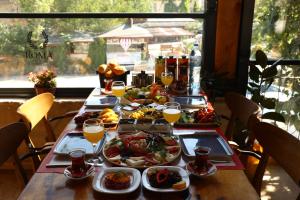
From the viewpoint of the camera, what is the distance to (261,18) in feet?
8.50

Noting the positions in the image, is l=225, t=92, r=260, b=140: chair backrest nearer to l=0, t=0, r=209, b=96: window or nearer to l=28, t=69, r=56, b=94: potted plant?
l=0, t=0, r=209, b=96: window

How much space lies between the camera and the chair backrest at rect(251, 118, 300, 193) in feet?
4.45

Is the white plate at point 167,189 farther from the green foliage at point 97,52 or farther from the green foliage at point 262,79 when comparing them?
the green foliage at point 97,52

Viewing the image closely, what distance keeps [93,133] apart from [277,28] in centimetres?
183

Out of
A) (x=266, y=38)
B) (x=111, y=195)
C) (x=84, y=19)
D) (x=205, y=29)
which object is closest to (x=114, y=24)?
(x=84, y=19)

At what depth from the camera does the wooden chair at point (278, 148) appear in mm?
1357

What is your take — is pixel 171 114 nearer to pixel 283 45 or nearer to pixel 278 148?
pixel 278 148

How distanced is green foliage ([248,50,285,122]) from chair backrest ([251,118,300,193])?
835 mm

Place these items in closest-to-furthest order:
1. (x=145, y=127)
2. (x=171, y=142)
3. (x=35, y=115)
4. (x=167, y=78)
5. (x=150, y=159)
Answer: (x=150, y=159), (x=171, y=142), (x=145, y=127), (x=35, y=115), (x=167, y=78)

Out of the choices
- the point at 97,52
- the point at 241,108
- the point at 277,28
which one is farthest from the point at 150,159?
the point at 277,28

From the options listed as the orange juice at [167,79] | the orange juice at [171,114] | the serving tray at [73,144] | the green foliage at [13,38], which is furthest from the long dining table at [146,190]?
the green foliage at [13,38]

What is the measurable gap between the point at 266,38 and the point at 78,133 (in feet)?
5.60

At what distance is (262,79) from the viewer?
2494 mm

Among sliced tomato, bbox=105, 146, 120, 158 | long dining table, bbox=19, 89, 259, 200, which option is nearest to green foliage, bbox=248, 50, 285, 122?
long dining table, bbox=19, 89, 259, 200
